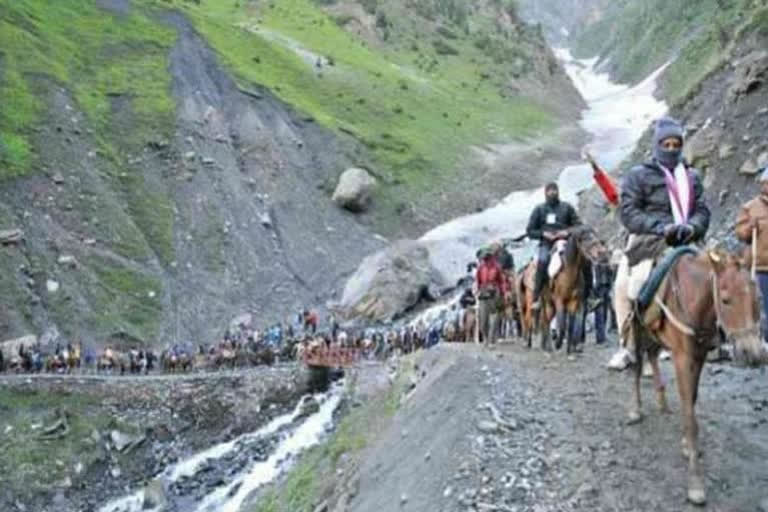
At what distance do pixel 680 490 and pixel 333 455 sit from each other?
10.8 meters

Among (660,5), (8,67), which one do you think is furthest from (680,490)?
(660,5)

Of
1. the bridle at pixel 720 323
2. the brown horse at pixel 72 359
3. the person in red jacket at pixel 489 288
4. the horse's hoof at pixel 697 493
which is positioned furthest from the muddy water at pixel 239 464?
the bridle at pixel 720 323

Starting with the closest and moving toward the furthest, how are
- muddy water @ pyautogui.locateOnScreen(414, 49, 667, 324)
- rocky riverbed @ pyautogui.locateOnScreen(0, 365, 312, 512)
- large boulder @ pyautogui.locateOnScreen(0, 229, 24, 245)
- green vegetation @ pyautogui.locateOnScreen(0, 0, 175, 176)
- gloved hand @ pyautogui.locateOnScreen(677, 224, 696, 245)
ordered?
gloved hand @ pyautogui.locateOnScreen(677, 224, 696, 245), rocky riverbed @ pyautogui.locateOnScreen(0, 365, 312, 512), large boulder @ pyautogui.locateOnScreen(0, 229, 24, 245), green vegetation @ pyautogui.locateOnScreen(0, 0, 175, 176), muddy water @ pyautogui.locateOnScreen(414, 49, 667, 324)

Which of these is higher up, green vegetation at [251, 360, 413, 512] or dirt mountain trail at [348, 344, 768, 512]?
dirt mountain trail at [348, 344, 768, 512]

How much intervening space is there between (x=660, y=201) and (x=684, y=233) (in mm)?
712

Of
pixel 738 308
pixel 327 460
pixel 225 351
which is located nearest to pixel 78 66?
pixel 225 351

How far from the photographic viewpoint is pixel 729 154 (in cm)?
3609

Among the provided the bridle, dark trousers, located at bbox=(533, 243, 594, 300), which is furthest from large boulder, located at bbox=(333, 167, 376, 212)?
the bridle

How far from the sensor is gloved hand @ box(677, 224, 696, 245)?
436 inches

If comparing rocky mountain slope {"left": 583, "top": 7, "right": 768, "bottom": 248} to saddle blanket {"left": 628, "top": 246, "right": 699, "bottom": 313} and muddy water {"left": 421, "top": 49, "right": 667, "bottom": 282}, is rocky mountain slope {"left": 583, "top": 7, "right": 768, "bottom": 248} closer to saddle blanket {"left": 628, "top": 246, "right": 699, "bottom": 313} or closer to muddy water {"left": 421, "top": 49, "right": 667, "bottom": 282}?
muddy water {"left": 421, "top": 49, "right": 667, "bottom": 282}

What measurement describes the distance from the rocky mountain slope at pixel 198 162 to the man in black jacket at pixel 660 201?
116 ft

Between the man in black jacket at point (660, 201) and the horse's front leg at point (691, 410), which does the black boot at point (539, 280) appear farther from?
the horse's front leg at point (691, 410)

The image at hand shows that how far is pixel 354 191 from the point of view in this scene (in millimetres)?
66500

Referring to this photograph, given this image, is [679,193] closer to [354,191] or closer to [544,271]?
[544,271]
